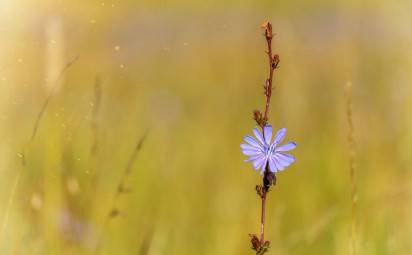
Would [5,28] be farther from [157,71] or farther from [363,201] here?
[157,71]

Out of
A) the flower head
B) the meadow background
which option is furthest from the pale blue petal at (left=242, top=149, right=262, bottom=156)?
the meadow background

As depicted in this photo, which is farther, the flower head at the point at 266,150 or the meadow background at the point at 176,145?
the meadow background at the point at 176,145

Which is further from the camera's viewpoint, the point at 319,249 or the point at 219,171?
the point at 219,171

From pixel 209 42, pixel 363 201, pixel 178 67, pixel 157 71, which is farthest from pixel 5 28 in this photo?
pixel 209 42

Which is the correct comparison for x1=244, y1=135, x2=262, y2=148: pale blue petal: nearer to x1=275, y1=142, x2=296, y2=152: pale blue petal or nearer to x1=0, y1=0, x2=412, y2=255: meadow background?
x1=275, y1=142, x2=296, y2=152: pale blue petal

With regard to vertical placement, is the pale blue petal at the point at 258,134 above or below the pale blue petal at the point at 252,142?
above

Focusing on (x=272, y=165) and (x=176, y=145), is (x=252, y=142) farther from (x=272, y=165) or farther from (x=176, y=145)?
(x=176, y=145)

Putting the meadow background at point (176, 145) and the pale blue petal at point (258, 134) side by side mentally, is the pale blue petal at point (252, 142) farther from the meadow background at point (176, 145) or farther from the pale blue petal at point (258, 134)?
the meadow background at point (176, 145)

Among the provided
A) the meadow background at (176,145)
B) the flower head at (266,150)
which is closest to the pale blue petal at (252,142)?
the flower head at (266,150)

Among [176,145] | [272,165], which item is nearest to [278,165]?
[272,165]
